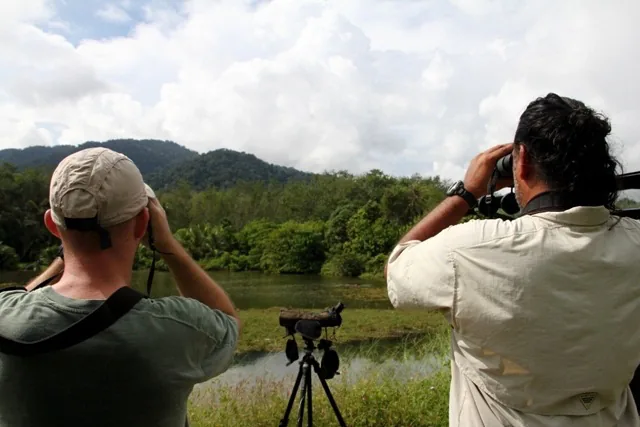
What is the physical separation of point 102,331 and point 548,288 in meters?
0.82

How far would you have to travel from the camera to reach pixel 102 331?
93 cm

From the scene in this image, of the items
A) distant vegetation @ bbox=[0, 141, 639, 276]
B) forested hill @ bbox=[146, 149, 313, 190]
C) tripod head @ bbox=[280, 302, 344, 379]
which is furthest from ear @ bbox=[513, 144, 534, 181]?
forested hill @ bbox=[146, 149, 313, 190]

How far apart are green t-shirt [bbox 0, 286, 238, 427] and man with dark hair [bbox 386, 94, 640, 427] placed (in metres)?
0.47

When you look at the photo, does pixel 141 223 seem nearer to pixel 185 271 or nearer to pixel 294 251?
pixel 185 271

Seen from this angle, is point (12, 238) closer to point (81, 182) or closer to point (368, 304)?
point (368, 304)

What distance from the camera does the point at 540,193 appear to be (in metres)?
1.11

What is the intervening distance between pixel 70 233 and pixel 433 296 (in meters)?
0.71

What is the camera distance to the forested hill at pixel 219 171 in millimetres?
117062

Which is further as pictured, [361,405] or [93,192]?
[361,405]

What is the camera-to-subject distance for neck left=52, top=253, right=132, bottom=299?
99cm

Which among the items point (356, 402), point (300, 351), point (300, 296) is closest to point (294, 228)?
point (300, 296)

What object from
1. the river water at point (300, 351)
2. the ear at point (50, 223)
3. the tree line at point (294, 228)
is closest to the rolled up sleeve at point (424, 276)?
the ear at point (50, 223)

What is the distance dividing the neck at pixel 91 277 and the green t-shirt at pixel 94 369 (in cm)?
2

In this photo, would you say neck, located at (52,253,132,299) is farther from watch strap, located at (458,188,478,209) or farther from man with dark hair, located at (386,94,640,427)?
watch strap, located at (458,188,478,209)
